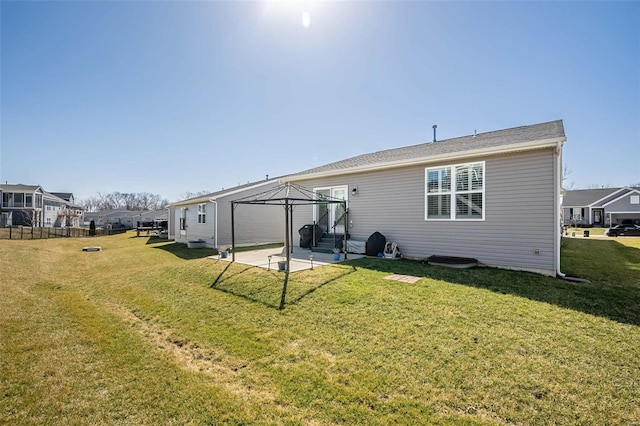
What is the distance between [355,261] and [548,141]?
5570mm

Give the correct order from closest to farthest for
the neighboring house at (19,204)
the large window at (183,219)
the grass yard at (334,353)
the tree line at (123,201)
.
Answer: the grass yard at (334,353), the large window at (183,219), the neighboring house at (19,204), the tree line at (123,201)

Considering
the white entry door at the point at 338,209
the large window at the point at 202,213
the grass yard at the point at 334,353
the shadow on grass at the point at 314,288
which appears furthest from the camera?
the large window at the point at 202,213

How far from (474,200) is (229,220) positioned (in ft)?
39.8

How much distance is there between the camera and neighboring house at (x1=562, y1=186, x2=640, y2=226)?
32.8 m

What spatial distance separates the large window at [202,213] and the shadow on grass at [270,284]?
9.68m

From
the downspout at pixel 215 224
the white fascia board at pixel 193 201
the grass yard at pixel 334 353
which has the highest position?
the white fascia board at pixel 193 201

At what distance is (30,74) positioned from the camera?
10.5 m

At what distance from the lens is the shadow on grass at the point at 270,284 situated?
18.6 feet

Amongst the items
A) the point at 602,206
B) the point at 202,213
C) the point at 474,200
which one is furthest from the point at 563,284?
the point at 602,206

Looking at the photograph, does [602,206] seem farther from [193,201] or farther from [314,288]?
[193,201]

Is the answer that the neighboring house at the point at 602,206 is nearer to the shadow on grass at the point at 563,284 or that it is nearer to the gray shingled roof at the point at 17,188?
the shadow on grass at the point at 563,284

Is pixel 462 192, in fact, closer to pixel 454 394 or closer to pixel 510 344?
pixel 510 344

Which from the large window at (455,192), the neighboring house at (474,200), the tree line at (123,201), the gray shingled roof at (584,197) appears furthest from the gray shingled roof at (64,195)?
the gray shingled roof at (584,197)

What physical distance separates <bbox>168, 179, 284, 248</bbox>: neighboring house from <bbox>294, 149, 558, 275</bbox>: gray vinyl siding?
855 centimetres
